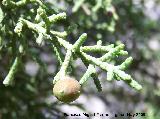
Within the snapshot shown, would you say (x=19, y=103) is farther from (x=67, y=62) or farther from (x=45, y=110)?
(x=67, y=62)

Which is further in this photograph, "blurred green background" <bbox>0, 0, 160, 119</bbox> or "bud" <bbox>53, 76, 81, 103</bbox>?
"blurred green background" <bbox>0, 0, 160, 119</bbox>

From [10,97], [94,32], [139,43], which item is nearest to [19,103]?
[10,97]

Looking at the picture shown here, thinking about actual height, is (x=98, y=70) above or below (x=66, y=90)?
above

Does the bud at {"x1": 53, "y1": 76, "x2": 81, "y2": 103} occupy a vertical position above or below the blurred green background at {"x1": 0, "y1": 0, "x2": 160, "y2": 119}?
below

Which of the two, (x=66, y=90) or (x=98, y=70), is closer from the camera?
(x=66, y=90)

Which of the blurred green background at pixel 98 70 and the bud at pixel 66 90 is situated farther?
the blurred green background at pixel 98 70
